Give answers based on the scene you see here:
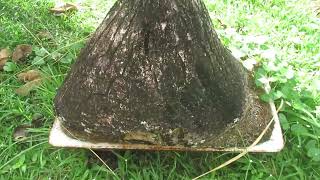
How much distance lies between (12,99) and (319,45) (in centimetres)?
184

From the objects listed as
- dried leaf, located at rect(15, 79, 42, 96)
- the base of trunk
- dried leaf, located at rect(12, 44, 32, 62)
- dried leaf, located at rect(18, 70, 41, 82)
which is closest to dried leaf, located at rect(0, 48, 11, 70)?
dried leaf, located at rect(12, 44, 32, 62)

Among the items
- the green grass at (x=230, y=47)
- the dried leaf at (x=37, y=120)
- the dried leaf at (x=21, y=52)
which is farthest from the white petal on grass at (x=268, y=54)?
the dried leaf at (x=21, y=52)

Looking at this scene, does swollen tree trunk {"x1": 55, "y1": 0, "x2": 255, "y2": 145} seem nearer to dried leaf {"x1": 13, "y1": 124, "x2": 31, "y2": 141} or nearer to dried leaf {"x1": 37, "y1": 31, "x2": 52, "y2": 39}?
dried leaf {"x1": 13, "y1": 124, "x2": 31, "y2": 141}

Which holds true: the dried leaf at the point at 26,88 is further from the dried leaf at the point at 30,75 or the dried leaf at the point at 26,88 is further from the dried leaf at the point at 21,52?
the dried leaf at the point at 21,52

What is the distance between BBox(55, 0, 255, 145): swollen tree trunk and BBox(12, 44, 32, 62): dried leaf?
0.92 meters

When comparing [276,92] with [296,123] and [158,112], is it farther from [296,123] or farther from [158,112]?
[158,112]

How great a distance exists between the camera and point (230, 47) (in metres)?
2.79

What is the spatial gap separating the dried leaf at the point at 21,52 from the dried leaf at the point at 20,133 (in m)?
0.59

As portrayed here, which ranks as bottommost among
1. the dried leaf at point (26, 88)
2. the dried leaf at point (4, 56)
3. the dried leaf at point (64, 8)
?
the dried leaf at point (26, 88)

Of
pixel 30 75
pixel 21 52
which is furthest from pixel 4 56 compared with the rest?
pixel 30 75

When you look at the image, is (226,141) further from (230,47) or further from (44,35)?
(44,35)

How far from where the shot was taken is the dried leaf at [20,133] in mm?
2432

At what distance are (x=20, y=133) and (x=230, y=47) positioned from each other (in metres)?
1.26

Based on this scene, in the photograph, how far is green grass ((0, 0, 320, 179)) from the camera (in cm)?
224
